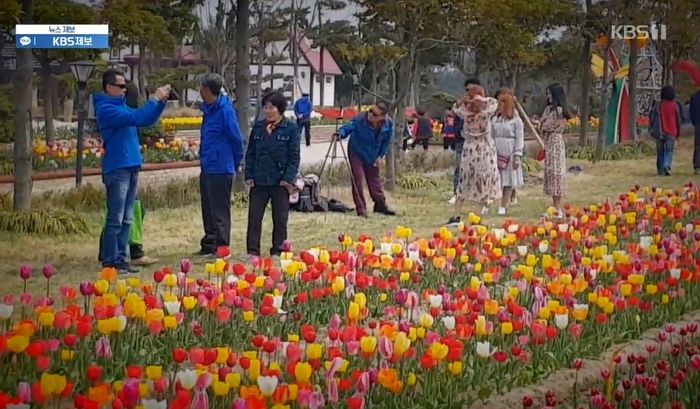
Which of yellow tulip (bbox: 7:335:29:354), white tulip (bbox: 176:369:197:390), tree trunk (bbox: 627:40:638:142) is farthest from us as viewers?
tree trunk (bbox: 627:40:638:142)

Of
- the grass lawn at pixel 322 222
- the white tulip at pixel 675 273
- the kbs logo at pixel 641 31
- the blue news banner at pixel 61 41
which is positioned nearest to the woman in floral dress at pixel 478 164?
the grass lawn at pixel 322 222

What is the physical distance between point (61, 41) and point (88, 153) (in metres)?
3.69

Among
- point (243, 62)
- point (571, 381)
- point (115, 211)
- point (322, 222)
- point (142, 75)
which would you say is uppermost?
point (243, 62)

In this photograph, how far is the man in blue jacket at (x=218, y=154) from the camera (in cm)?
457

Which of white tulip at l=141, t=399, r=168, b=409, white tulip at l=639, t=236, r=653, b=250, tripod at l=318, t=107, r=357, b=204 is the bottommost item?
white tulip at l=141, t=399, r=168, b=409

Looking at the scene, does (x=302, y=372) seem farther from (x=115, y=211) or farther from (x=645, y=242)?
(x=645, y=242)

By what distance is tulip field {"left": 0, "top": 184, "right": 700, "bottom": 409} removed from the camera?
2.21m

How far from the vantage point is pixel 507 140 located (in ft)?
21.3

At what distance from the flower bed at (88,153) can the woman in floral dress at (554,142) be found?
105 inches

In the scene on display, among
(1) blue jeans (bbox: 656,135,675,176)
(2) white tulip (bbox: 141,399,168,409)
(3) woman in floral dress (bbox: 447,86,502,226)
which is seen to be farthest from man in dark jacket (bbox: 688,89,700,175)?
(2) white tulip (bbox: 141,399,168,409)

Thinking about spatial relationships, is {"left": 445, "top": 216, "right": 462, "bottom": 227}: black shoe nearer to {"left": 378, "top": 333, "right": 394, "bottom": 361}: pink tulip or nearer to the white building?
{"left": 378, "top": 333, "right": 394, "bottom": 361}: pink tulip

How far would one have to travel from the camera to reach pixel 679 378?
7.93 ft

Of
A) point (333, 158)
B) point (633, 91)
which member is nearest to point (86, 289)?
point (333, 158)

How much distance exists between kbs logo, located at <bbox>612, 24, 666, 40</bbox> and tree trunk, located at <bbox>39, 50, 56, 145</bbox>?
454 centimetres
